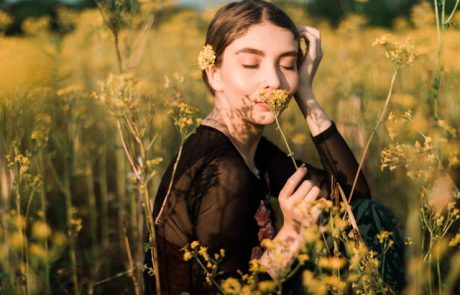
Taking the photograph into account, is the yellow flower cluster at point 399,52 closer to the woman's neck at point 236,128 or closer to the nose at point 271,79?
the nose at point 271,79

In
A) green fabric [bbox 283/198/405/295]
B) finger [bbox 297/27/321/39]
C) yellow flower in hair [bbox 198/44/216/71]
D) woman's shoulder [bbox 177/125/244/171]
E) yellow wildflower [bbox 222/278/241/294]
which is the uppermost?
finger [bbox 297/27/321/39]

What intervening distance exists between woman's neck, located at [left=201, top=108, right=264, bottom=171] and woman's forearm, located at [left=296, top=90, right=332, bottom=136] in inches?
8.4

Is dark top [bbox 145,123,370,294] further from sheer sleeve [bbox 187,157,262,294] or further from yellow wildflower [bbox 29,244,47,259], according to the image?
yellow wildflower [bbox 29,244,47,259]

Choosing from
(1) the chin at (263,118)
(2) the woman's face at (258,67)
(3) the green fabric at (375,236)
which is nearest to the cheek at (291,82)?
(2) the woman's face at (258,67)

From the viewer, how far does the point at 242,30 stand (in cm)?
163

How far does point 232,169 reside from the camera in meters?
1.51

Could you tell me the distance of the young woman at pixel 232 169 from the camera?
150 centimetres

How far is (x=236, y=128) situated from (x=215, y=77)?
0.19m

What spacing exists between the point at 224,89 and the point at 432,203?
2.44ft

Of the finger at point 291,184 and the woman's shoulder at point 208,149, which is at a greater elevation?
the woman's shoulder at point 208,149

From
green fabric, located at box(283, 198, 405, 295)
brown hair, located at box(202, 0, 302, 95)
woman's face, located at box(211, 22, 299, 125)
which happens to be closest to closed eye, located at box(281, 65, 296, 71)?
woman's face, located at box(211, 22, 299, 125)

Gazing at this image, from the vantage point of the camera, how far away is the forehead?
159 centimetres

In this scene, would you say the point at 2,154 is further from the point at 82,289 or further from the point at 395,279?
the point at 395,279

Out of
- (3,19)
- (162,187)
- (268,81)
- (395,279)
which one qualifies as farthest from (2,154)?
(3,19)
